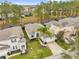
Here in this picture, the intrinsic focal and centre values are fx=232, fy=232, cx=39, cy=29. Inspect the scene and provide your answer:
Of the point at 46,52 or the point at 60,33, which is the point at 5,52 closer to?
the point at 46,52

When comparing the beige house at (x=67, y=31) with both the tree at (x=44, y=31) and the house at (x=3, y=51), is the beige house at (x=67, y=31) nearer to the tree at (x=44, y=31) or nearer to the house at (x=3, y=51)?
the tree at (x=44, y=31)

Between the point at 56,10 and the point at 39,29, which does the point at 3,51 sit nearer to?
the point at 39,29

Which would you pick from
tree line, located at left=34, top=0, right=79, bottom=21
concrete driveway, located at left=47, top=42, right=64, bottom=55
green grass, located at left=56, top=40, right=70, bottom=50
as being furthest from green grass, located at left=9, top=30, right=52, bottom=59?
tree line, located at left=34, top=0, right=79, bottom=21

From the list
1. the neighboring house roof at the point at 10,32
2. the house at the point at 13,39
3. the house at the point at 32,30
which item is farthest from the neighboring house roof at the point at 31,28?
the house at the point at 13,39

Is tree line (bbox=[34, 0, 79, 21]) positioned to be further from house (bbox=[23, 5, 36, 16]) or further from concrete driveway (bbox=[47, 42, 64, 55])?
concrete driveway (bbox=[47, 42, 64, 55])

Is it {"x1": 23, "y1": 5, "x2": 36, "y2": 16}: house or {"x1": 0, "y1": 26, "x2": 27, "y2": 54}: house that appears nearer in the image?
{"x1": 0, "y1": 26, "x2": 27, "y2": 54}: house

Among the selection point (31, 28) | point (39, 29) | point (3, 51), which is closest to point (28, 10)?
point (31, 28)

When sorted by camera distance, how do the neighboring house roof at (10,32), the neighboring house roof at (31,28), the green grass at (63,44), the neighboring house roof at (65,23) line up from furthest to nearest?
the neighboring house roof at (65,23)
the neighboring house roof at (31,28)
the green grass at (63,44)
the neighboring house roof at (10,32)

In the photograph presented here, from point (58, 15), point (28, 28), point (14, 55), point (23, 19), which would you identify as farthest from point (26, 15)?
point (14, 55)
